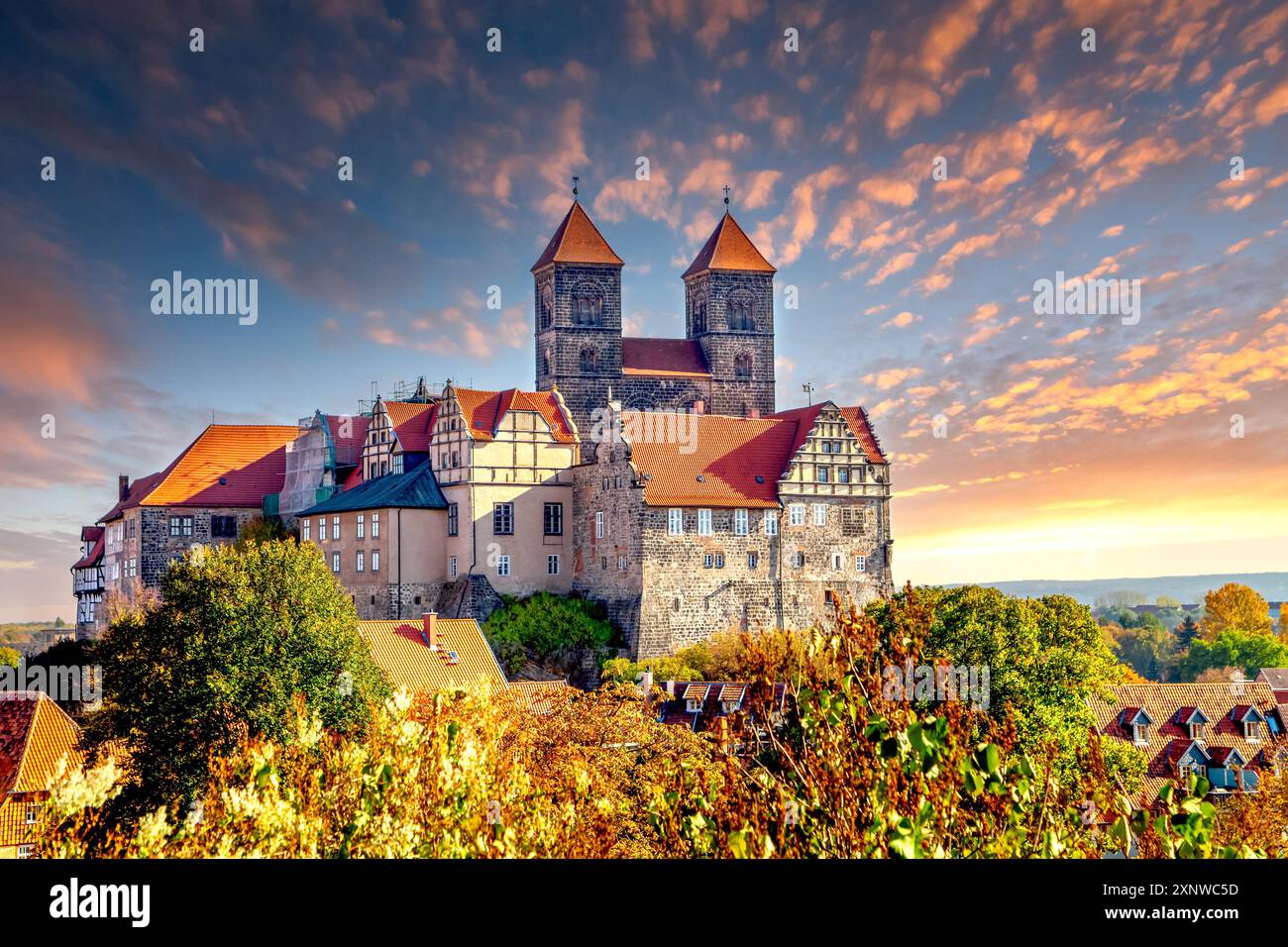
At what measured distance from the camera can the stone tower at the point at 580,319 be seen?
78.4 meters

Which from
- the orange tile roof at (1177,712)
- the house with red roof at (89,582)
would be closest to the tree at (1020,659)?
the orange tile roof at (1177,712)

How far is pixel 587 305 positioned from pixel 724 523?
24.2 m

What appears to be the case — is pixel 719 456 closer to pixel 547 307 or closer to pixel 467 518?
pixel 467 518

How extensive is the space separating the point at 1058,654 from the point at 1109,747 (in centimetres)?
316

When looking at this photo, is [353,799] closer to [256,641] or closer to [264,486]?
[256,641]

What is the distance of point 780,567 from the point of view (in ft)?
198

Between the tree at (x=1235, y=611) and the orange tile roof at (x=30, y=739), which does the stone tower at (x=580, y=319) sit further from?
the tree at (x=1235, y=611)

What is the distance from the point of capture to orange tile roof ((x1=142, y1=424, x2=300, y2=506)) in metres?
70.3

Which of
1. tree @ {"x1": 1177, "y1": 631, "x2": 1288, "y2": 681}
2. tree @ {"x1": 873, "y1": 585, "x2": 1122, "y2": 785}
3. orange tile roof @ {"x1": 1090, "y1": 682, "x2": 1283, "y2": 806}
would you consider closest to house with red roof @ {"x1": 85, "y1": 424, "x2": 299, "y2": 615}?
tree @ {"x1": 873, "y1": 585, "x2": 1122, "y2": 785}

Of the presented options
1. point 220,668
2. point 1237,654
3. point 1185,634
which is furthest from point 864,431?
point 1185,634

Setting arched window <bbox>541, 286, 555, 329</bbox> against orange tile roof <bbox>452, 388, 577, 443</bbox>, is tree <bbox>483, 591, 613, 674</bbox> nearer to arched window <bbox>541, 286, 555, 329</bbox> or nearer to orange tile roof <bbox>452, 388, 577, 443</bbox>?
orange tile roof <bbox>452, 388, 577, 443</bbox>

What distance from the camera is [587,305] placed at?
79.6m

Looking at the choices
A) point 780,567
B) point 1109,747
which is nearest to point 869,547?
point 780,567

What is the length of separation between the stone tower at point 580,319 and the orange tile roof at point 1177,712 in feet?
107
